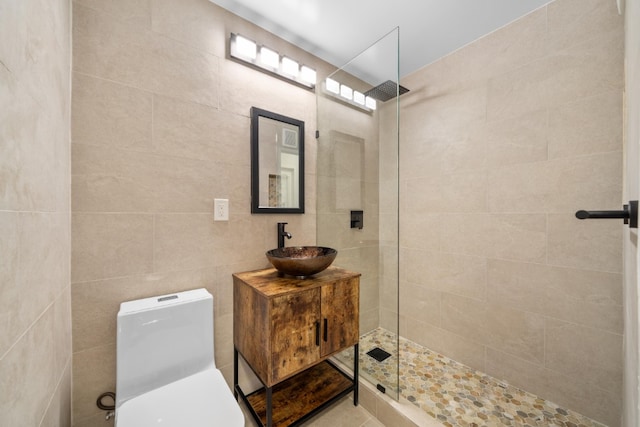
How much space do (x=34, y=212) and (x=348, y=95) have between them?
71.0 inches

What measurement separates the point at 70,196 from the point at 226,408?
1.17 metres

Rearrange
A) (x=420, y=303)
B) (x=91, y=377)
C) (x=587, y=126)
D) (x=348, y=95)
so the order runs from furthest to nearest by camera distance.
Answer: (x=420, y=303)
(x=348, y=95)
(x=587, y=126)
(x=91, y=377)

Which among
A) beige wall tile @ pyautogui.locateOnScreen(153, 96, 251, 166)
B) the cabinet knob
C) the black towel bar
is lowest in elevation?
the cabinet knob

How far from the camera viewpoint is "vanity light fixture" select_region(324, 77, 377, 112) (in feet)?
5.82

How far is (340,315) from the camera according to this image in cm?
147

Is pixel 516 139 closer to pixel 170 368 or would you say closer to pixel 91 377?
pixel 170 368

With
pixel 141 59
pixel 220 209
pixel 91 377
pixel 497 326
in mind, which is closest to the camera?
pixel 91 377

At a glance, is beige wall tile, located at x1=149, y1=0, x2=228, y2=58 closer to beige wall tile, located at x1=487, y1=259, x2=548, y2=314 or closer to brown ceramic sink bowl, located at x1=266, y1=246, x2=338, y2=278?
brown ceramic sink bowl, located at x1=266, y1=246, x2=338, y2=278

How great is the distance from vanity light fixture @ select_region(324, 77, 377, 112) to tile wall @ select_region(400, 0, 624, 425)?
695 mm

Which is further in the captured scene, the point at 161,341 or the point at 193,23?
the point at 193,23

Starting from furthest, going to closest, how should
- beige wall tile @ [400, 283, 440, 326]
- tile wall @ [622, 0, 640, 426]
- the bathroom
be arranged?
1. beige wall tile @ [400, 283, 440, 326]
2. the bathroom
3. tile wall @ [622, 0, 640, 426]

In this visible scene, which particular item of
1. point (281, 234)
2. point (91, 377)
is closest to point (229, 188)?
point (281, 234)

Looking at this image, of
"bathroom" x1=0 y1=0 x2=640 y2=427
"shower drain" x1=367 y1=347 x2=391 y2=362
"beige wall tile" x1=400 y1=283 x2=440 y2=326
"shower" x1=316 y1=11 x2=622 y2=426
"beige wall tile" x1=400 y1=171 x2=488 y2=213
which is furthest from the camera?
"beige wall tile" x1=400 y1=283 x2=440 y2=326

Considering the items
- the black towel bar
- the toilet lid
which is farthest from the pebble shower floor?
the black towel bar
